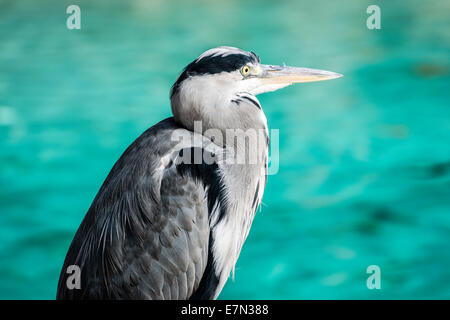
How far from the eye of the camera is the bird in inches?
80.0

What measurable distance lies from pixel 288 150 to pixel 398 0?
410cm

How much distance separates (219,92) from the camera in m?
2.06

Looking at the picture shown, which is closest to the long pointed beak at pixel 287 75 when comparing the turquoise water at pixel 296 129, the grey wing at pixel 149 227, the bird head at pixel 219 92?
the bird head at pixel 219 92

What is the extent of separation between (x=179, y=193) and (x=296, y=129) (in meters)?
3.93

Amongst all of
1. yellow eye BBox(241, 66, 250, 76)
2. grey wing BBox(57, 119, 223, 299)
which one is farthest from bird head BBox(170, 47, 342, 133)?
grey wing BBox(57, 119, 223, 299)

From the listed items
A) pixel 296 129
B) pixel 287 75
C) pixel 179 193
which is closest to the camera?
pixel 179 193

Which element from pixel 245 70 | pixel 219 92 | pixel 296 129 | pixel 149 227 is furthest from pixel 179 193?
pixel 296 129

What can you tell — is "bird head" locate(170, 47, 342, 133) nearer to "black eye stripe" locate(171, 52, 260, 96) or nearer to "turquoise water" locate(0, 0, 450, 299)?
"black eye stripe" locate(171, 52, 260, 96)

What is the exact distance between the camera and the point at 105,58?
7.33 metres

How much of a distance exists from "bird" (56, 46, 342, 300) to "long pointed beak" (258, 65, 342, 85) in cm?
6

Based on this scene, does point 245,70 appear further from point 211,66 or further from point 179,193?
point 179,193

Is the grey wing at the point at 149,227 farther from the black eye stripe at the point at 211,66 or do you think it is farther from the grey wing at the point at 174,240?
the black eye stripe at the point at 211,66

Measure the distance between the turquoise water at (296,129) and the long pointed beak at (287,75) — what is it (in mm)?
1955
